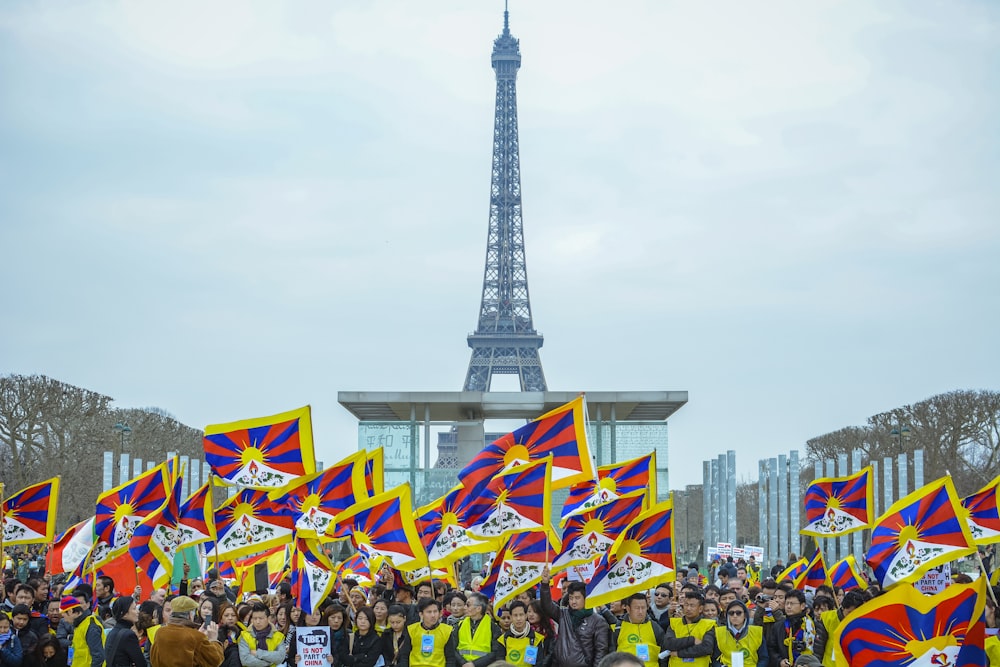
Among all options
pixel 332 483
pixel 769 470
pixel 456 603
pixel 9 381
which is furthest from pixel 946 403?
pixel 456 603

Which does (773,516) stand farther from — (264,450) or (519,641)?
(519,641)

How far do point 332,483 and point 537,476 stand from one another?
355 centimetres

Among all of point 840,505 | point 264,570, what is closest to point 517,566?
point 840,505

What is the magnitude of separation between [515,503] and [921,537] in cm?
393

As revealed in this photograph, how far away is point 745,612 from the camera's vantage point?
11391 millimetres

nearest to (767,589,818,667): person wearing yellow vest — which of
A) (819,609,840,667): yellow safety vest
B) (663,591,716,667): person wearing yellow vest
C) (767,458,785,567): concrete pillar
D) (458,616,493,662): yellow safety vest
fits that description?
(819,609,840,667): yellow safety vest

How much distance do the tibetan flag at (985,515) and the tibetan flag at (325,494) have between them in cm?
708

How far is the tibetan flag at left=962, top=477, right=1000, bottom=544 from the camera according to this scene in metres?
15.2

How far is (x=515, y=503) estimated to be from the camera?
1345 centimetres

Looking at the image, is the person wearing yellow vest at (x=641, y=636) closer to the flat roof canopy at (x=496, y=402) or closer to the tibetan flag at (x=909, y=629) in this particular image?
the tibetan flag at (x=909, y=629)

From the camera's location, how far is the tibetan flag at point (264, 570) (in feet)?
59.8

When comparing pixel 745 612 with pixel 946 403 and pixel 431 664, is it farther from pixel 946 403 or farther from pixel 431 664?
→ pixel 946 403

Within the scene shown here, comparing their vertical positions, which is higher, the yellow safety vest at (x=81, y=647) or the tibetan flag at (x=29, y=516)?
the tibetan flag at (x=29, y=516)

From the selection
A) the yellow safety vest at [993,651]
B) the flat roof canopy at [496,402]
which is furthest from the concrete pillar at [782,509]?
the yellow safety vest at [993,651]
